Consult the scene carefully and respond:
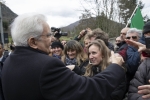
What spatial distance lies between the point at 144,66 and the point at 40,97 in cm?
136

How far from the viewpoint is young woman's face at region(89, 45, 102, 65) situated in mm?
2428

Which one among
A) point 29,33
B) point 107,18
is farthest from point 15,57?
point 107,18

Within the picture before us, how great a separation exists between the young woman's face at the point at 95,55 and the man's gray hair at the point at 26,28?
1.15 m

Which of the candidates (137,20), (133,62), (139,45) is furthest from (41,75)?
(137,20)

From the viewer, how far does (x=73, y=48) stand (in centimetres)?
331

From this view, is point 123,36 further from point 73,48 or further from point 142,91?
point 142,91

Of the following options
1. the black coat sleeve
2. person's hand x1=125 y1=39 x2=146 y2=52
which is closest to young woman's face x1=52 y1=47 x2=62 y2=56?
person's hand x1=125 y1=39 x2=146 y2=52

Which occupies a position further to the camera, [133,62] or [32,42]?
[133,62]

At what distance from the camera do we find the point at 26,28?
136 centimetres

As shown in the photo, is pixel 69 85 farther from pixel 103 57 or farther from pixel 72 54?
pixel 72 54

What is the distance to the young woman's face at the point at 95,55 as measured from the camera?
243 cm

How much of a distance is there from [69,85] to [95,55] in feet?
3.86

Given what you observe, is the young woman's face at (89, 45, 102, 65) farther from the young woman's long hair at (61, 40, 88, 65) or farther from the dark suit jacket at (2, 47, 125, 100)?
the dark suit jacket at (2, 47, 125, 100)

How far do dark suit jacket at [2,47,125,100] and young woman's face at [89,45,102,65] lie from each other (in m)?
0.99
